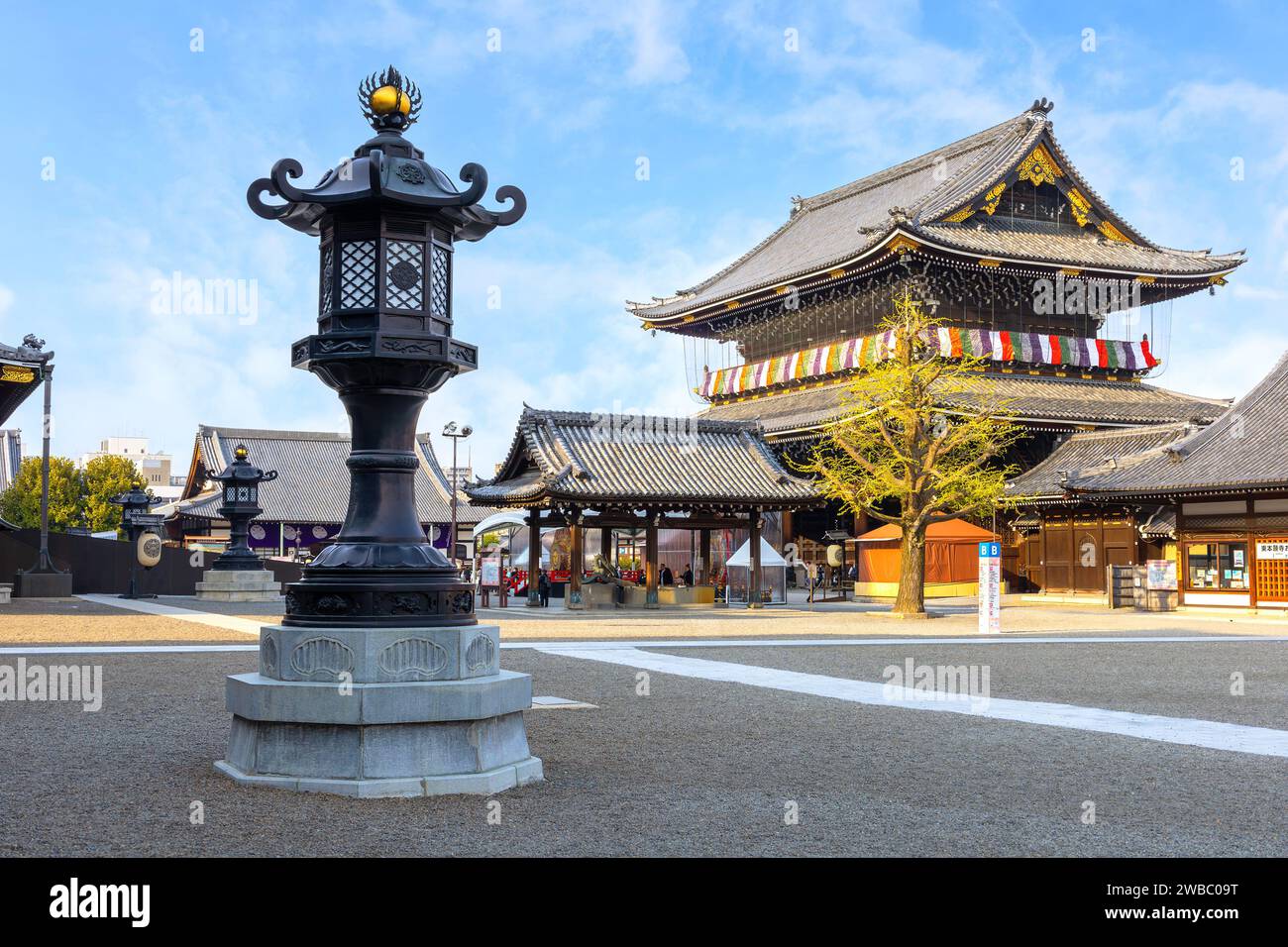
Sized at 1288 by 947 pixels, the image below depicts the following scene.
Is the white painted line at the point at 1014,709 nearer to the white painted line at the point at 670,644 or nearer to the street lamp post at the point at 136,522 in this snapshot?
the white painted line at the point at 670,644

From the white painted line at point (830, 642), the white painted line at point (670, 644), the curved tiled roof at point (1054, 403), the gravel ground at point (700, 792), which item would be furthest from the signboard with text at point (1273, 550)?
the gravel ground at point (700, 792)

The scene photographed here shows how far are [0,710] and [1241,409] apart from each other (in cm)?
3213

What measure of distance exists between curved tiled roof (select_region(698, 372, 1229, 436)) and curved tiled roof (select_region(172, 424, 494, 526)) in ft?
80.6

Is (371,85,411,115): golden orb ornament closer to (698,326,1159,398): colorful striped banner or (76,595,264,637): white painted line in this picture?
(76,595,264,637): white painted line

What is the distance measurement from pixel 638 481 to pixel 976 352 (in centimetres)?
1592

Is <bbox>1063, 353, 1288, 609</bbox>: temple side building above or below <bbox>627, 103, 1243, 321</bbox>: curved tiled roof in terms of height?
below

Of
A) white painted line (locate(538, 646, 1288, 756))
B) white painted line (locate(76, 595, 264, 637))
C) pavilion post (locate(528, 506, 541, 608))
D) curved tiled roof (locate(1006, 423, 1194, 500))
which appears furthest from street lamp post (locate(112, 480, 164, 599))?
curved tiled roof (locate(1006, 423, 1194, 500))

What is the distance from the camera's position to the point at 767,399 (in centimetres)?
4834

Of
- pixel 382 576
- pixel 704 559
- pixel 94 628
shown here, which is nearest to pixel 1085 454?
pixel 704 559

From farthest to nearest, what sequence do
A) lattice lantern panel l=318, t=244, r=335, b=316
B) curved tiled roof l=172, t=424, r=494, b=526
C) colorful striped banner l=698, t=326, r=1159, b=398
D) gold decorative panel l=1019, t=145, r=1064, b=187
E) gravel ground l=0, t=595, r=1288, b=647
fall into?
curved tiled roof l=172, t=424, r=494, b=526
gold decorative panel l=1019, t=145, r=1064, b=187
colorful striped banner l=698, t=326, r=1159, b=398
gravel ground l=0, t=595, r=1288, b=647
lattice lantern panel l=318, t=244, r=335, b=316

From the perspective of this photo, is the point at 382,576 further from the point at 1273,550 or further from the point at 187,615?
the point at 1273,550

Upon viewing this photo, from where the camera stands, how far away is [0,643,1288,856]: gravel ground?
6.20 metres

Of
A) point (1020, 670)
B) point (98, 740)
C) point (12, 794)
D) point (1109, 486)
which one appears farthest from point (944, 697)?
point (1109, 486)
